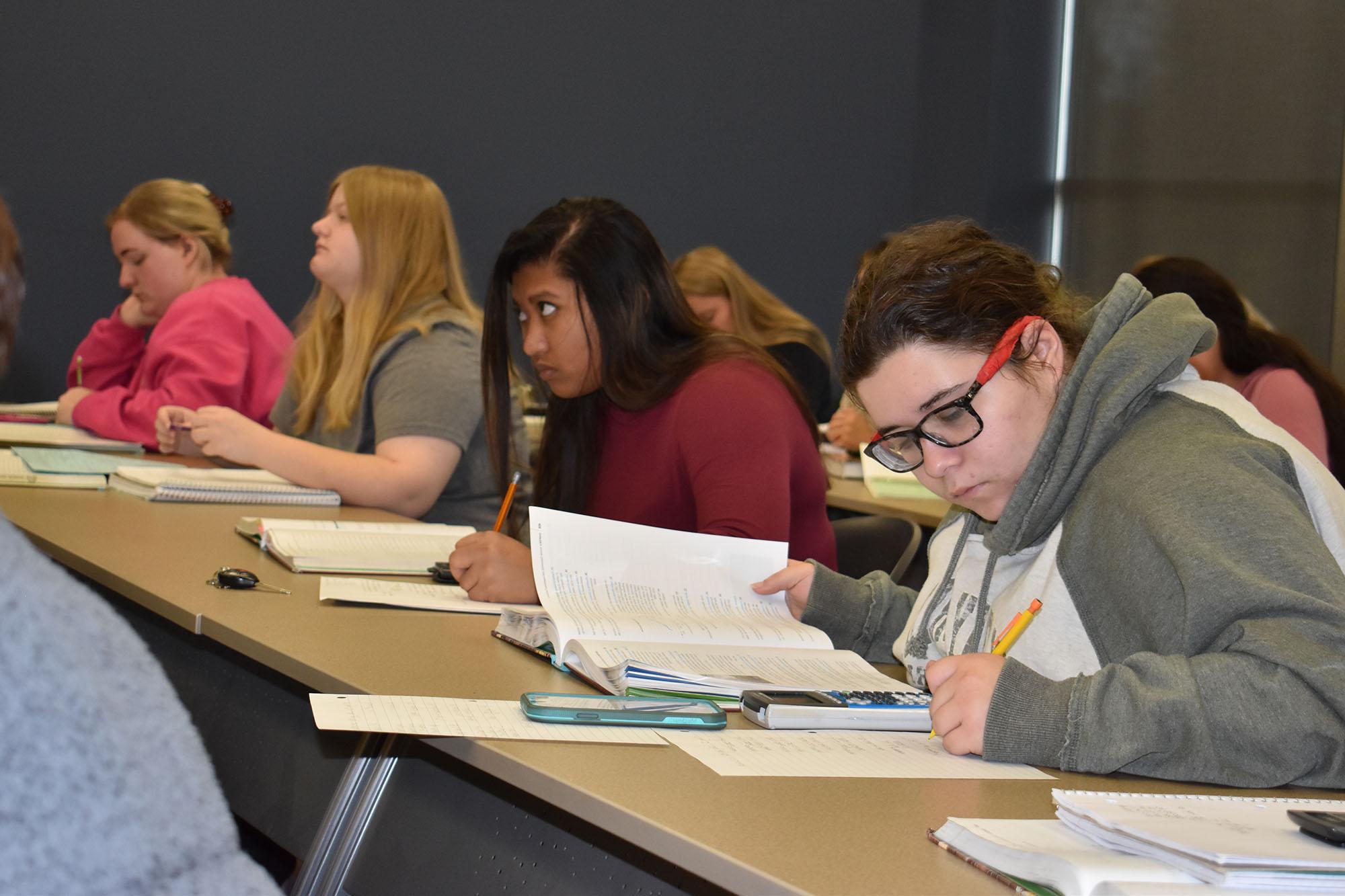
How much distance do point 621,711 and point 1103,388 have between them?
0.55 m

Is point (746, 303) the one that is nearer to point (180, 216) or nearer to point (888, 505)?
point (888, 505)

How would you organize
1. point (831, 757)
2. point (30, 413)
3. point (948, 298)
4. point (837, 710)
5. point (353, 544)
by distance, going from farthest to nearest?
point (30, 413), point (353, 544), point (948, 298), point (837, 710), point (831, 757)

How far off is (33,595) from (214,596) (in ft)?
3.86

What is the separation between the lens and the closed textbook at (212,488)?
2439mm

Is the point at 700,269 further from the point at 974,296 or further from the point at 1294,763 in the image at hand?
the point at 1294,763

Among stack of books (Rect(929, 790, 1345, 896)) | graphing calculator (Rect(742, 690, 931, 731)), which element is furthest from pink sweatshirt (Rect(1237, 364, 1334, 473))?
stack of books (Rect(929, 790, 1345, 896))

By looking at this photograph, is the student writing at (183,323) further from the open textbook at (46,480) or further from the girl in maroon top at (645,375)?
the girl in maroon top at (645,375)

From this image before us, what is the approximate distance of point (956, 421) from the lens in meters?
1.34

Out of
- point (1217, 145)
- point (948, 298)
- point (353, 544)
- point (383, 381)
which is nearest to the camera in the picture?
point (948, 298)

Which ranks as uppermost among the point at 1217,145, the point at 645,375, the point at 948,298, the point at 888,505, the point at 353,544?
the point at 1217,145

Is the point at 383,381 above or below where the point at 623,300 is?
below

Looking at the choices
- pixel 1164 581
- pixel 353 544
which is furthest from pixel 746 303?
pixel 1164 581

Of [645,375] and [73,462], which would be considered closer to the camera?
[645,375]

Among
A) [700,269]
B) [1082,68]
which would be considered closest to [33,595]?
[700,269]
